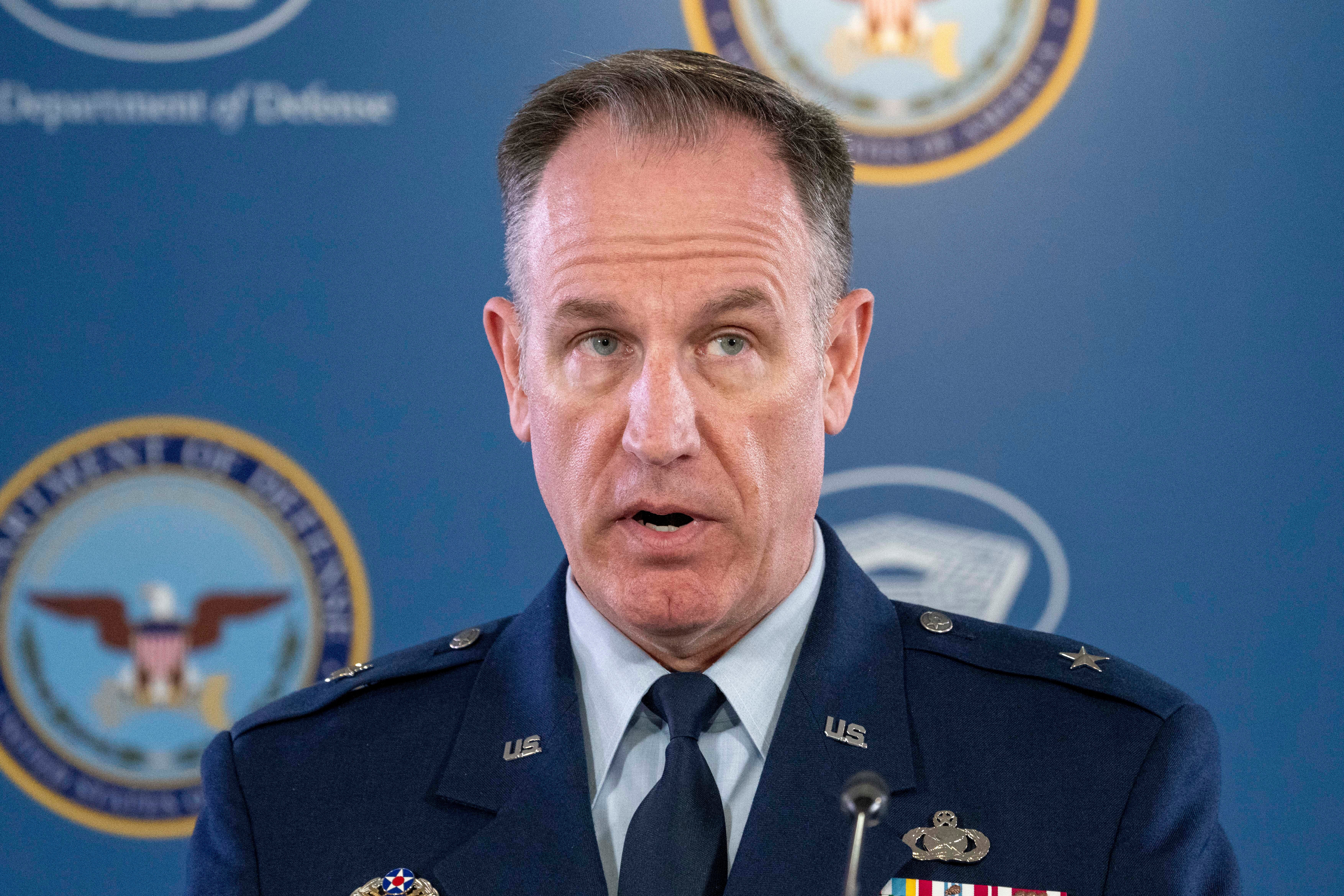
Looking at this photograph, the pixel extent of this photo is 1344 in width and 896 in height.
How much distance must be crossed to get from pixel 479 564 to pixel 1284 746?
1271mm

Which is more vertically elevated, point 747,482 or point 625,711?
point 747,482

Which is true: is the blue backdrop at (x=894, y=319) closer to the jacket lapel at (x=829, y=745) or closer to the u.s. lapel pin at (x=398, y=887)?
the jacket lapel at (x=829, y=745)

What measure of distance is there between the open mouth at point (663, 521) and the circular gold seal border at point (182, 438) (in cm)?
96

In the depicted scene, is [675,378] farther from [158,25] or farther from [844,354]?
[158,25]

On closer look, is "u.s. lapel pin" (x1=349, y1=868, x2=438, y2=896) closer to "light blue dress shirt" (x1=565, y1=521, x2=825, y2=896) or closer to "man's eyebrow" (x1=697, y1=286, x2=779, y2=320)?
"light blue dress shirt" (x1=565, y1=521, x2=825, y2=896)

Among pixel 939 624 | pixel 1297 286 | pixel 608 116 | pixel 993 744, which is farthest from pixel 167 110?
pixel 1297 286

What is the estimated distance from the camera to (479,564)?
207 centimetres

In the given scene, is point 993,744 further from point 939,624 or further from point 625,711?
point 625,711

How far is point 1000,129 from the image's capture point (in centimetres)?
202

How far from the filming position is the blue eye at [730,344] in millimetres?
1269

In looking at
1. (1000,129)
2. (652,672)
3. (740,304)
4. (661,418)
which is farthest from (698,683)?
(1000,129)

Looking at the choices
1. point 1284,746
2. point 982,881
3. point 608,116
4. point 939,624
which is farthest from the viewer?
point 1284,746

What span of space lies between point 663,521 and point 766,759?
0.82 feet

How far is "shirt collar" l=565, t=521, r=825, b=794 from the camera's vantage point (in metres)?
1.29
